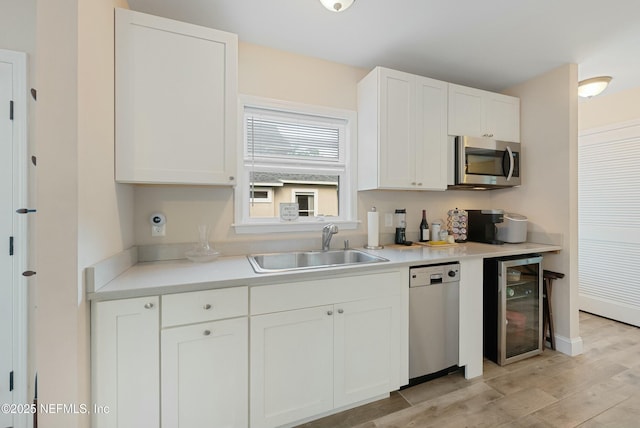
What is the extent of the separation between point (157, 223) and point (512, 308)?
113 inches

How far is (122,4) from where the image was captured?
160 centimetres

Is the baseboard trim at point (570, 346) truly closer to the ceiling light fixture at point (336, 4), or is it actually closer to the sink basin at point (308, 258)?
the sink basin at point (308, 258)

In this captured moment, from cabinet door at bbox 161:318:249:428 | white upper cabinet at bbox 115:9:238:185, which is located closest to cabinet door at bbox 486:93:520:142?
white upper cabinet at bbox 115:9:238:185

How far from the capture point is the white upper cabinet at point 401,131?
85.7 inches

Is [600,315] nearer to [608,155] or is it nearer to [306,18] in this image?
[608,155]

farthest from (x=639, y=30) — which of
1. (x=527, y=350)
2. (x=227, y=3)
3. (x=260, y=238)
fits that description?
(x=260, y=238)

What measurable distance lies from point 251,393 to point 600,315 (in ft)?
13.0

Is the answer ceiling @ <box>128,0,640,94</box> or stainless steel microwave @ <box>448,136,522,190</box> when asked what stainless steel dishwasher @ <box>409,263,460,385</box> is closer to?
stainless steel microwave @ <box>448,136,522,190</box>

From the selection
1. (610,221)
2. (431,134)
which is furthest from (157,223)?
(610,221)

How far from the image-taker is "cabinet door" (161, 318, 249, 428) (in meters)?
1.28

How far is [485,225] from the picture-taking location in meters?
2.61

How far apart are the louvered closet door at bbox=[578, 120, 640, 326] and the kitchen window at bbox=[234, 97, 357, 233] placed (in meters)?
2.94

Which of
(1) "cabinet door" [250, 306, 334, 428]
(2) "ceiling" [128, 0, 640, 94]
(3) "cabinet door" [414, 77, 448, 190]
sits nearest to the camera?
(1) "cabinet door" [250, 306, 334, 428]

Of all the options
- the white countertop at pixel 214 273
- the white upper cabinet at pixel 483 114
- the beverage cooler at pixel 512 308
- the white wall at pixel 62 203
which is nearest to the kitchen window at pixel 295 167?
the white countertop at pixel 214 273
